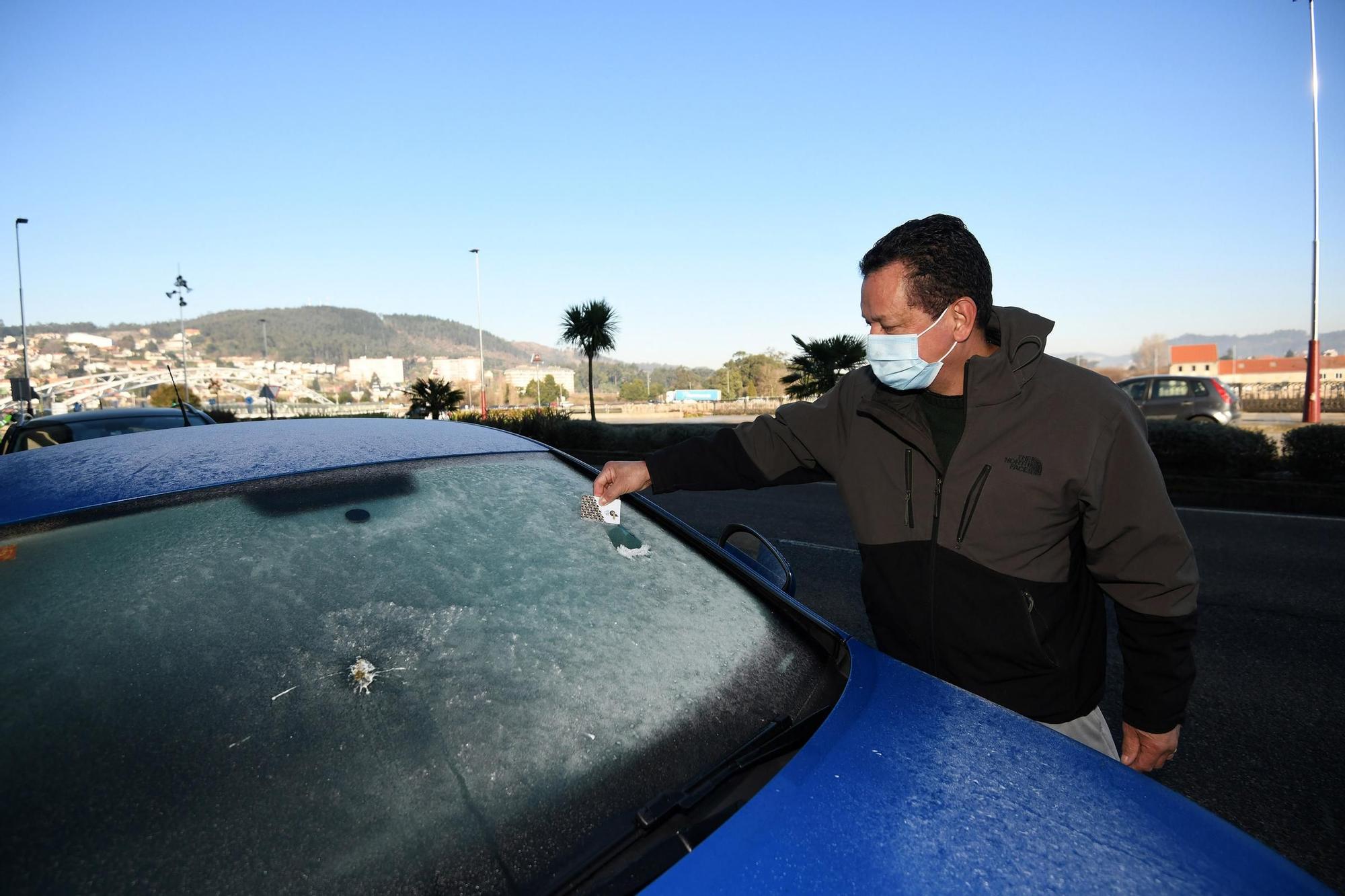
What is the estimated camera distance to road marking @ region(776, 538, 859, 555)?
22.7ft

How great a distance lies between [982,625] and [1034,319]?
0.72 m

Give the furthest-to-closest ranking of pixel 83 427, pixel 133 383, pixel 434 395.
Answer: pixel 434 395 < pixel 133 383 < pixel 83 427

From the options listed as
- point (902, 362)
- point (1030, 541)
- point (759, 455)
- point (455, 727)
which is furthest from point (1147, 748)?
point (455, 727)

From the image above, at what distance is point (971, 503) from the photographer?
1.66m

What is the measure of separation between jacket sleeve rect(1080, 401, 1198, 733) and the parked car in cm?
1606

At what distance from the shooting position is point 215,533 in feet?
4.76

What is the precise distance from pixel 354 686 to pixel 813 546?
620cm

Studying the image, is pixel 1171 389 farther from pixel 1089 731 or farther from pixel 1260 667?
pixel 1089 731

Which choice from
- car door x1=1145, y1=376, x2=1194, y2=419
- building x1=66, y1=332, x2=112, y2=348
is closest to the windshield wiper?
car door x1=1145, y1=376, x2=1194, y2=419

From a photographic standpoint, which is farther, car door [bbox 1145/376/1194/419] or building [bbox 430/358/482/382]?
building [bbox 430/358/482/382]

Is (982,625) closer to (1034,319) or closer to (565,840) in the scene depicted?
(1034,319)

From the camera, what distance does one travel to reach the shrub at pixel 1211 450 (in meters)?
10.1

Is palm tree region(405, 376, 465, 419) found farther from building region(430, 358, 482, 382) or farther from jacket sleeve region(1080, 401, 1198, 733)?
building region(430, 358, 482, 382)

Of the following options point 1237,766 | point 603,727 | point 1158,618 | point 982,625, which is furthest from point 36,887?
point 1237,766
